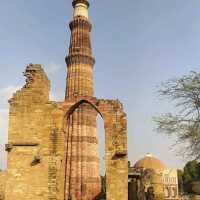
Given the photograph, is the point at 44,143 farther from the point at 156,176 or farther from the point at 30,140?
the point at 156,176

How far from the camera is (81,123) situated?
20297mm

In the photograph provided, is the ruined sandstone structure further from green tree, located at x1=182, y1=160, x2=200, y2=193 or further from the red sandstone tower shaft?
green tree, located at x1=182, y1=160, x2=200, y2=193

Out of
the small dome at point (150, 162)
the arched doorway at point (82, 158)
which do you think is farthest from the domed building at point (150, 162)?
the arched doorway at point (82, 158)

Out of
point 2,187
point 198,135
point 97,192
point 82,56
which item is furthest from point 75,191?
point 198,135

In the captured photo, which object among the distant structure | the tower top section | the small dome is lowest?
the distant structure

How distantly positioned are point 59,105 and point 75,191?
901 centimetres

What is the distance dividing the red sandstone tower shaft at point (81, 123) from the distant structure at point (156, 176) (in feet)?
8.52

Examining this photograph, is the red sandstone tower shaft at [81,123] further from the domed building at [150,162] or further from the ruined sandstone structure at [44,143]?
the domed building at [150,162]

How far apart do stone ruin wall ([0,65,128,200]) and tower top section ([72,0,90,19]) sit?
1124 cm

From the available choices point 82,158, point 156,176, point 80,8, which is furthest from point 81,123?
point 80,8

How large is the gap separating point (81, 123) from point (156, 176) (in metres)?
5.92

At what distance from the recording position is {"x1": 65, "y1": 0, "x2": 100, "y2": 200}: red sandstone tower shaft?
19.4 metres

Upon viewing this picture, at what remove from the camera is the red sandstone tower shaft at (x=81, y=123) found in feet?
63.5

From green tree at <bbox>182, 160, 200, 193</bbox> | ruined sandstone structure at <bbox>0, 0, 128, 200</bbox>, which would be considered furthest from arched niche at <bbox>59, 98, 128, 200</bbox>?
green tree at <bbox>182, 160, 200, 193</bbox>
